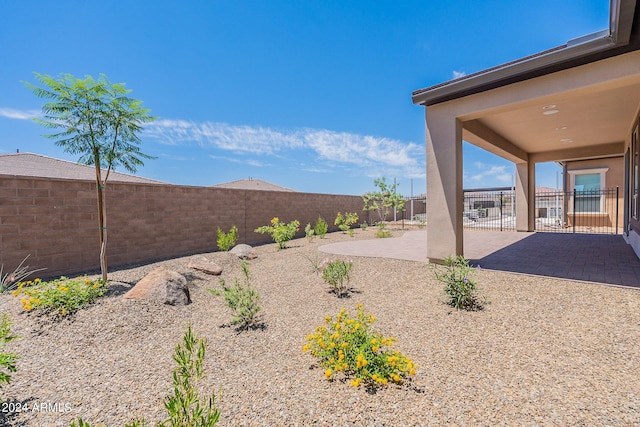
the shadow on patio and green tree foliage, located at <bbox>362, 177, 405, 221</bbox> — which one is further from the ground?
green tree foliage, located at <bbox>362, 177, 405, 221</bbox>

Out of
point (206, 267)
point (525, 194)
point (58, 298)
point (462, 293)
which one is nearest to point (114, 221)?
point (206, 267)

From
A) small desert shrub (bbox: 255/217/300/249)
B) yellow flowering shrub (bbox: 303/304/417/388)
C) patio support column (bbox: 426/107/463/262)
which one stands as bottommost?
yellow flowering shrub (bbox: 303/304/417/388)

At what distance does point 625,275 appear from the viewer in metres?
4.89

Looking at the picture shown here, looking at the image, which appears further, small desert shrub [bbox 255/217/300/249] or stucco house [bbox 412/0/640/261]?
small desert shrub [bbox 255/217/300/249]

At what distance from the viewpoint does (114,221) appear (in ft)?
22.0

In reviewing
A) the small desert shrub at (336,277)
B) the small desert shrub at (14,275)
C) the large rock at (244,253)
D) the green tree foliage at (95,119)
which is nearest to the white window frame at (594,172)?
the small desert shrub at (336,277)

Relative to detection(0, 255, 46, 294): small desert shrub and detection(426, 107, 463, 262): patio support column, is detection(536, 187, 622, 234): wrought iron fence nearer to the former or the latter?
detection(426, 107, 463, 262): patio support column

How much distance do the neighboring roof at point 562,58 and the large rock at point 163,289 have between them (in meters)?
5.80

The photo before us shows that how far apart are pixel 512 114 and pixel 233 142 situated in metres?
14.2

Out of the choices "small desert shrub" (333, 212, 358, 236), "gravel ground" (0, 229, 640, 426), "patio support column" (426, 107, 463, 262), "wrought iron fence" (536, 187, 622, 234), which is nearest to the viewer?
"gravel ground" (0, 229, 640, 426)

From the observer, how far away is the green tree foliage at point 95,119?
4.29 m

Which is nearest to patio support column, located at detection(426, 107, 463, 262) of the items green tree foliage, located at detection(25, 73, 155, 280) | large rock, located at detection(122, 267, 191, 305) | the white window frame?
large rock, located at detection(122, 267, 191, 305)

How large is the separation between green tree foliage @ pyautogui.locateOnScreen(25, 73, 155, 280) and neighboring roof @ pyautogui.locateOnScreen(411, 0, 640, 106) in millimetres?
5577

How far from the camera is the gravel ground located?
2.01m
